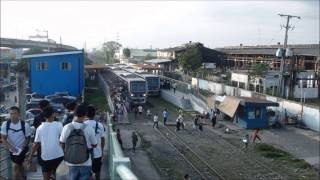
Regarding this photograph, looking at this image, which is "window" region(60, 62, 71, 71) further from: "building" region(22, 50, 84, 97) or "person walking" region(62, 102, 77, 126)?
"person walking" region(62, 102, 77, 126)

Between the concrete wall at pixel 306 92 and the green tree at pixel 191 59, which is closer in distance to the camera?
the concrete wall at pixel 306 92

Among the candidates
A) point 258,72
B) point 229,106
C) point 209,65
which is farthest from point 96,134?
point 209,65

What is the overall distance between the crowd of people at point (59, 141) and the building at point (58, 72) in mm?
32656

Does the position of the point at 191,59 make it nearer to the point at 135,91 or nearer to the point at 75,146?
the point at 135,91

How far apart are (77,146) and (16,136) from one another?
2.18 metres

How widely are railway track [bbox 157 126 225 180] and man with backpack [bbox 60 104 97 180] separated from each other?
1374 cm

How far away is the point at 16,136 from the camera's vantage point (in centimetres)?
736

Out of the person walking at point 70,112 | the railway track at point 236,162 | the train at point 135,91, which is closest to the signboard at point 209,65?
the train at point 135,91

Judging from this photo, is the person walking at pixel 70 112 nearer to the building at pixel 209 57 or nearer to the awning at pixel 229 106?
the awning at pixel 229 106

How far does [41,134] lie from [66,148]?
1.08 metres

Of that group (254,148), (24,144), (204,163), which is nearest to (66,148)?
(24,144)

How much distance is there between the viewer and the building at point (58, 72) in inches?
1575

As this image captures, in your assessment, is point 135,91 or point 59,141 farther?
point 135,91

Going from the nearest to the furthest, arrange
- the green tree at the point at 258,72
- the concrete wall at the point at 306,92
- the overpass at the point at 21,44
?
the concrete wall at the point at 306,92, the green tree at the point at 258,72, the overpass at the point at 21,44
